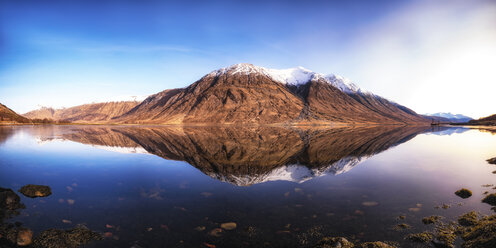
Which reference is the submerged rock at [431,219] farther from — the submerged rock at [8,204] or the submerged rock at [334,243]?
the submerged rock at [8,204]

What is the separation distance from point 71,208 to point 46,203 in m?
1.90

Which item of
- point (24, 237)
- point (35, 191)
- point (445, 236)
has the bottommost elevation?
point (445, 236)

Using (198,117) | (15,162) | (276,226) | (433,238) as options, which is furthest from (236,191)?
(198,117)

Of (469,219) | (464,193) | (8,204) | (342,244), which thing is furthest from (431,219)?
(8,204)

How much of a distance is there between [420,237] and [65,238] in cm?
1377

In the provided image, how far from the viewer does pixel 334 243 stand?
8.35 metres

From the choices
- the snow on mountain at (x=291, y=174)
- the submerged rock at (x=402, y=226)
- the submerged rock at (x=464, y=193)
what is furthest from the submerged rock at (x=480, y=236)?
the snow on mountain at (x=291, y=174)

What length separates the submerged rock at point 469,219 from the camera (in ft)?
33.3

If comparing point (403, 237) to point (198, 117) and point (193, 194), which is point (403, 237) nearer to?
point (193, 194)

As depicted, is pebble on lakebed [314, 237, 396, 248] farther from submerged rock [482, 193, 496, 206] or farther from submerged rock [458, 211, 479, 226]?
submerged rock [482, 193, 496, 206]

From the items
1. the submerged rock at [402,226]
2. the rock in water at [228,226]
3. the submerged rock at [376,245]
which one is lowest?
the rock in water at [228,226]

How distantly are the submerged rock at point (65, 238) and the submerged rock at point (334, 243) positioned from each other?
27.8 ft

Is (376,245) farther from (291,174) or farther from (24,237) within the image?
(24,237)

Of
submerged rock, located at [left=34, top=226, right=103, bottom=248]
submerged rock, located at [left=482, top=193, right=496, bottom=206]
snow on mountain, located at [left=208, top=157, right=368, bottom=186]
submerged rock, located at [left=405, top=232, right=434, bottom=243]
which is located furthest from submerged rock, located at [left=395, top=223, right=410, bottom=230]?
submerged rock, located at [left=34, top=226, right=103, bottom=248]
